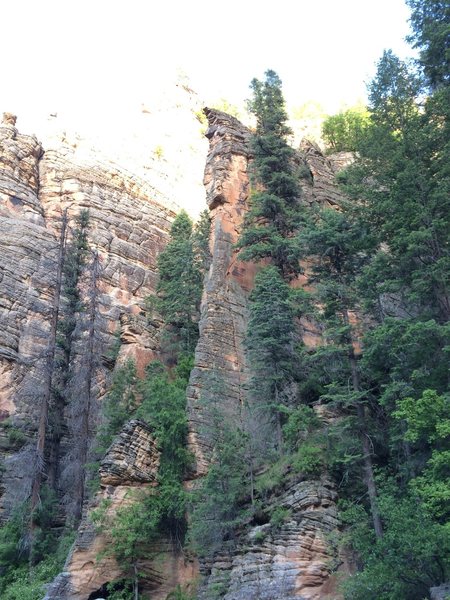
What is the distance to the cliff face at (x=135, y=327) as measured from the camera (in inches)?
782

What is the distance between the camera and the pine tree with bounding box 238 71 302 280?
99.3 feet

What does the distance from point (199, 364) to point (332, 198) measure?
1350 cm

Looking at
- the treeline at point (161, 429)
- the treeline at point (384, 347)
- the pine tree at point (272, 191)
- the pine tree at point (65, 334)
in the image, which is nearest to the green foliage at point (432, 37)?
the treeline at point (384, 347)

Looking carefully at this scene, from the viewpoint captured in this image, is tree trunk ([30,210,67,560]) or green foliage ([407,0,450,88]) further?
tree trunk ([30,210,67,560])

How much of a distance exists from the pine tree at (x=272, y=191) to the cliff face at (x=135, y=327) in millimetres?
1319

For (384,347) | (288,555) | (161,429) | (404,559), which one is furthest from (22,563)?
(384,347)

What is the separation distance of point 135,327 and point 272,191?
33.2ft

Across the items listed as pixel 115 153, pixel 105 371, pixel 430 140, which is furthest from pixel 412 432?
pixel 115 153

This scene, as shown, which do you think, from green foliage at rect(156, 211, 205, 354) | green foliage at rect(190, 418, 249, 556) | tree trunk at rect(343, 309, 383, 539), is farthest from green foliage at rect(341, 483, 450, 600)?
green foliage at rect(156, 211, 205, 354)

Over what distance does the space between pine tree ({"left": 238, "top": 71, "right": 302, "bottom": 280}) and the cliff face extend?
4.33 feet

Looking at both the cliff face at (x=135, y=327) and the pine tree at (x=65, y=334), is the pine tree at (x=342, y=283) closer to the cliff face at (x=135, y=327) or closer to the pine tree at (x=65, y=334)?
the cliff face at (x=135, y=327)

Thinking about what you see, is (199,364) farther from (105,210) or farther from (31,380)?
(105,210)

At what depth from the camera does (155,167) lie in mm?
51562

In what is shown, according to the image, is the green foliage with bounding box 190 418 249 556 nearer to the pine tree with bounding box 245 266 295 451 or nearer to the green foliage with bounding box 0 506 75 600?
the pine tree with bounding box 245 266 295 451
